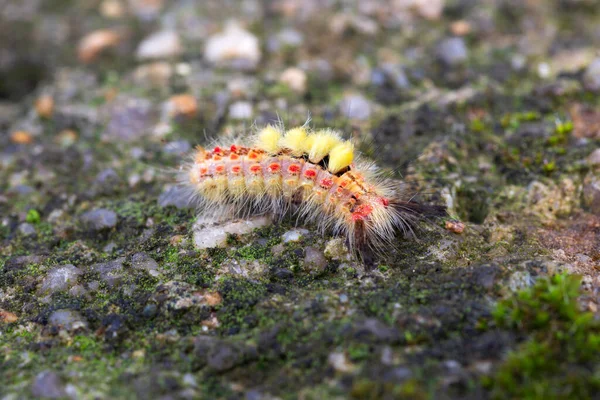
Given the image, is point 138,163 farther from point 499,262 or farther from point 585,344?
point 585,344

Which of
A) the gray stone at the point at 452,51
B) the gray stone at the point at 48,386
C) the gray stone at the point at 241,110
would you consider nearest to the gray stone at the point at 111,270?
the gray stone at the point at 48,386

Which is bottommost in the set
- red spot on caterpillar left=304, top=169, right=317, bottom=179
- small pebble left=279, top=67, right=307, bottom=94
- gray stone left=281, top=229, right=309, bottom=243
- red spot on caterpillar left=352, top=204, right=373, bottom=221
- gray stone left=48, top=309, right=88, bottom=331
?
gray stone left=48, top=309, right=88, bottom=331

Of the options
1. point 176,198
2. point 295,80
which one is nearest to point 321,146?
point 176,198

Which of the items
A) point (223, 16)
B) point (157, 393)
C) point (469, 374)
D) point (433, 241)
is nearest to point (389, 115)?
point (433, 241)

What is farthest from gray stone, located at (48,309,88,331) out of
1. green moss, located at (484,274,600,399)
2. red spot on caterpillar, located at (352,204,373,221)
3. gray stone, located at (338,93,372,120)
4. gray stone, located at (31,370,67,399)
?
gray stone, located at (338,93,372,120)

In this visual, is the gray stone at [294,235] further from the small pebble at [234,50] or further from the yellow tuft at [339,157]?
the small pebble at [234,50]

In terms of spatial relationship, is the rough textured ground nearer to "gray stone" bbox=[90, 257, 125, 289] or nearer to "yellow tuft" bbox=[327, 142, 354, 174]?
"gray stone" bbox=[90, 257, 125, 289]
